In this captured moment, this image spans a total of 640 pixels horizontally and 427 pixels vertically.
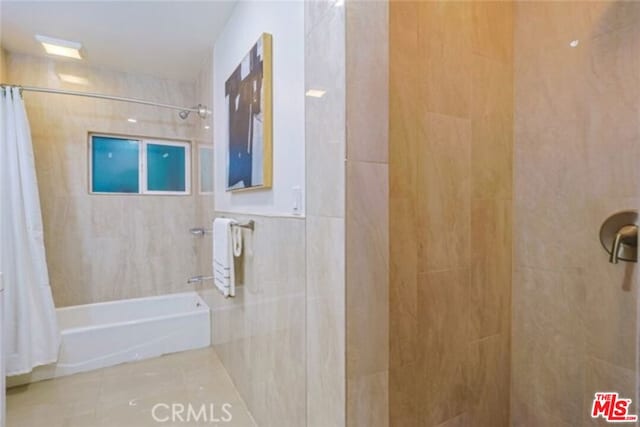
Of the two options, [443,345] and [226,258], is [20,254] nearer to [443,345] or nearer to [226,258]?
[226,258]

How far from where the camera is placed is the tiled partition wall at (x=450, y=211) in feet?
3.71

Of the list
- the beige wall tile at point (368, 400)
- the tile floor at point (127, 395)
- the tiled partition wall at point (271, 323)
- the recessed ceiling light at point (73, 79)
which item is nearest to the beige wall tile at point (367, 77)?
the tiled partition wall at point (271, 323)

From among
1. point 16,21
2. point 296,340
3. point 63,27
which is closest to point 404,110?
point 296,340

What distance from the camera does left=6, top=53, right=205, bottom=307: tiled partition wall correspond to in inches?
115

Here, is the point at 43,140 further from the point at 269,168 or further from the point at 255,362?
the point at 255,362

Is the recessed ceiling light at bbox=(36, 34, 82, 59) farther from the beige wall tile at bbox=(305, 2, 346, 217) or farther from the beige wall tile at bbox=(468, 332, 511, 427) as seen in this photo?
the beige wall tile at bbox=(468, 332, 511, 427)

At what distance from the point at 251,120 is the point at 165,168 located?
7.11ft

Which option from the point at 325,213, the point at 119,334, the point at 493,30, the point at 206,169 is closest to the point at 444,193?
the point at 325,213

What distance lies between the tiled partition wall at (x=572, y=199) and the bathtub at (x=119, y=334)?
2.53 m

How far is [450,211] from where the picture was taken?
4.16 feet

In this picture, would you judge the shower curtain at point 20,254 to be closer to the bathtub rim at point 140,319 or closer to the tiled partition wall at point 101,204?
the bathtub rim at point 140,319

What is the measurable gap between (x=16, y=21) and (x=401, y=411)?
3.45 meters

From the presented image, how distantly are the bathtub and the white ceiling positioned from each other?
2.33m

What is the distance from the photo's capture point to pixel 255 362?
1.88m
